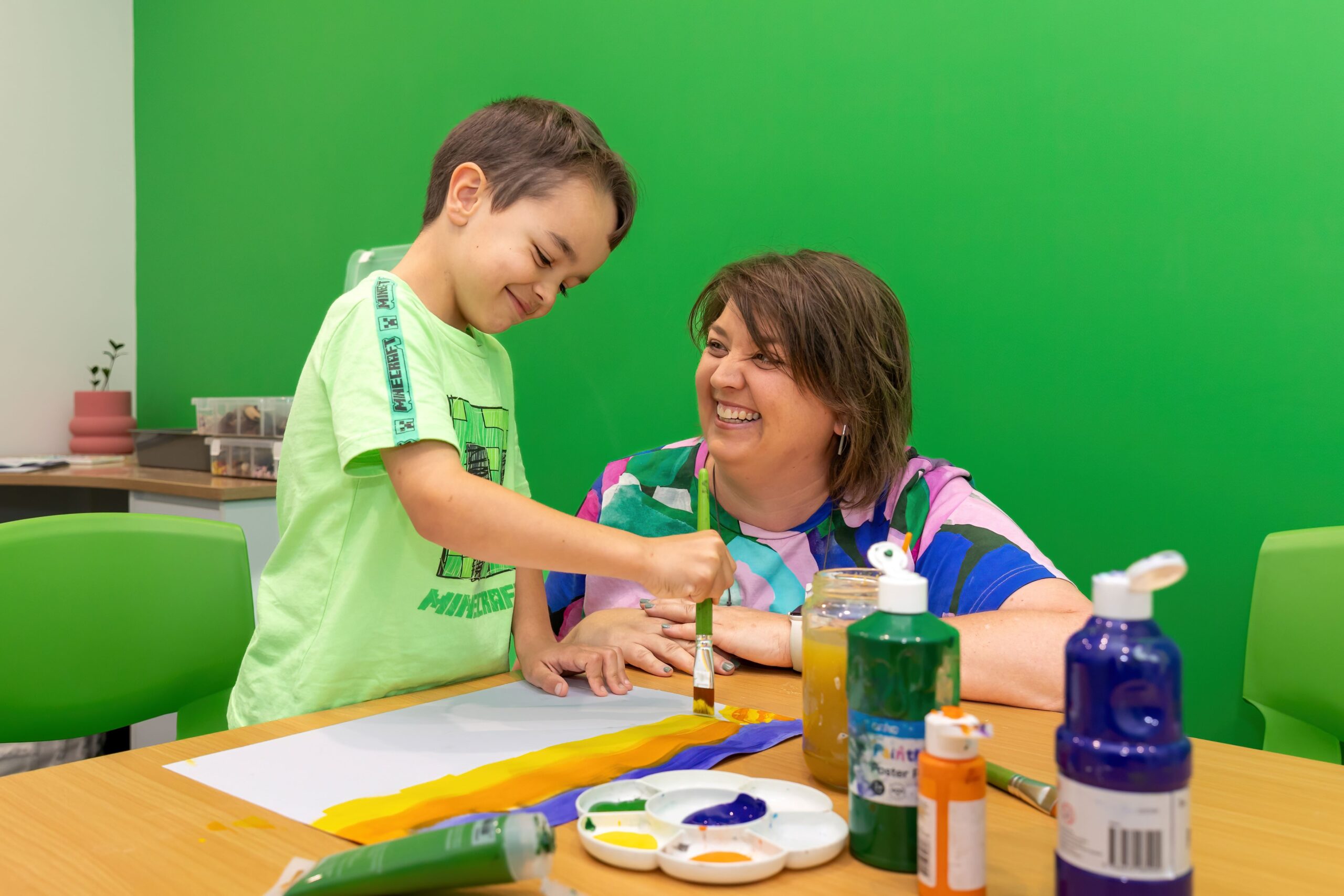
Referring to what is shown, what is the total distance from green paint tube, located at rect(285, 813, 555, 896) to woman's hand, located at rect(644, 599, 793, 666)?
2.13ft

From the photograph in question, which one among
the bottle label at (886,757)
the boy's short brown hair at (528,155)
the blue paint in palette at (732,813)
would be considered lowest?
the blue paint in palette at (732,813)

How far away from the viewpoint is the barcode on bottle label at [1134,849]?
458mm

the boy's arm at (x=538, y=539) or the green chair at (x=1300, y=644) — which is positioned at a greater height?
the boy's arm at (x=538, y=539)

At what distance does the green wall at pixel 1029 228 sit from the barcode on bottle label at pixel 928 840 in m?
1.12

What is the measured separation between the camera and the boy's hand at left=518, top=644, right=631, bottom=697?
1.09 m

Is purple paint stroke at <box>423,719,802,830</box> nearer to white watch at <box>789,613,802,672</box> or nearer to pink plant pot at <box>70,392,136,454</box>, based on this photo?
white watch at <box>789,613,802,672</box>

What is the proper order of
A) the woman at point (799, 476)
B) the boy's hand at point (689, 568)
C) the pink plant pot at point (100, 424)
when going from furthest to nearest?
the pink plant pot at point (100, 424)
the woman at point (799, 476)
the boy's hand at point (689, 568)

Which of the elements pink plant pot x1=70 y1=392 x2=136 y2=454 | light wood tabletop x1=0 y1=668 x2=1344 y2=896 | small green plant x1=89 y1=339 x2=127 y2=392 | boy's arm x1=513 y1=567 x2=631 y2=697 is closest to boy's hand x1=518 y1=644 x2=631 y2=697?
boy's arm x1=513 y1=567 x2=631 y2=697

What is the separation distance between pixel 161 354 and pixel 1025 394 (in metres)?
3.05

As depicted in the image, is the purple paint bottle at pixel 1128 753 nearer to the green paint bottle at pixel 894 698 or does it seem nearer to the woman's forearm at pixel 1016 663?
the green paint bottle at pixel 894 698

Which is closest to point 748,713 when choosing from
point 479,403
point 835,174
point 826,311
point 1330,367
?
point 479,403

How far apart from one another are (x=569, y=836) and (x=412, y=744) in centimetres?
27

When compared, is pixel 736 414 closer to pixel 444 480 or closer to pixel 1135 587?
pixel 444 480

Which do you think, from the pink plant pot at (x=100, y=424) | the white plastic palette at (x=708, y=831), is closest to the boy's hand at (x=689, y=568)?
the white plastic palette at (x=708, y=831)
